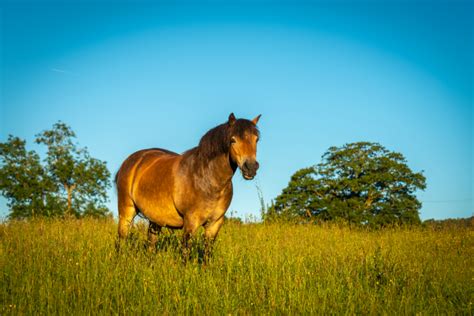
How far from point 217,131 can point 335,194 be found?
28304mm

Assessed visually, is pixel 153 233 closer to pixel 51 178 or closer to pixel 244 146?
pixel 244 146

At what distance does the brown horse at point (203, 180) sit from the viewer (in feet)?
20.3

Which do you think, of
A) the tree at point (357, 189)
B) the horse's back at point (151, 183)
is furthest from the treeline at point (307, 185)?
the horse's back at point (151, 183)

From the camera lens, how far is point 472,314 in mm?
4785

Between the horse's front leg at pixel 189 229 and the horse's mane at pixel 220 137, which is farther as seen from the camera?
the horse's front leg at pixel 189 229

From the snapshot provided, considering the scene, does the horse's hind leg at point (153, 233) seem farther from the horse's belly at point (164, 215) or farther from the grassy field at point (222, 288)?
the grassy field at point (222, 288)

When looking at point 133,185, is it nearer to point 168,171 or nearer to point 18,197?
point 168,171

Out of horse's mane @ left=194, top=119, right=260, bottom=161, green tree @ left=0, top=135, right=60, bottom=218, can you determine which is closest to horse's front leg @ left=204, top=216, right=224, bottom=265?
horse's mane @ left=194, top=119, right=260, bottom=161

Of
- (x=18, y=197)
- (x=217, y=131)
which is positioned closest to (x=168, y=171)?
(x=217, y=131)

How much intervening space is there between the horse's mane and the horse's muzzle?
1.60 feet

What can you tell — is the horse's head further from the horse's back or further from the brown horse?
the horse's back

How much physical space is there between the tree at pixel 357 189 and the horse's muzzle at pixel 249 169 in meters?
25.3

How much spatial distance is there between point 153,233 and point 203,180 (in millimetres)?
2563

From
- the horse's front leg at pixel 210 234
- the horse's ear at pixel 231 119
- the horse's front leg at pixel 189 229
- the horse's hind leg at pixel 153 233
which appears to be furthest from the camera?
the horse's hind leg at pixel 153 233
